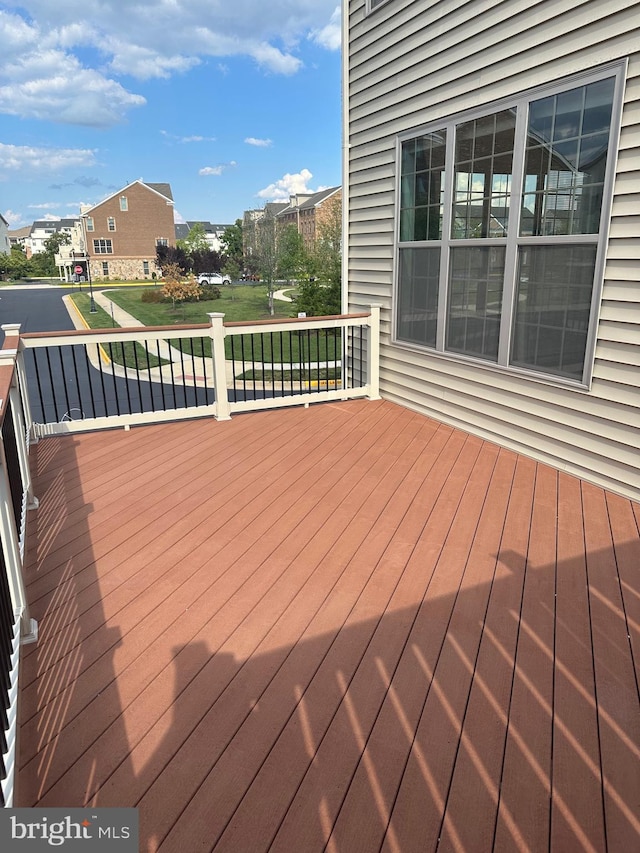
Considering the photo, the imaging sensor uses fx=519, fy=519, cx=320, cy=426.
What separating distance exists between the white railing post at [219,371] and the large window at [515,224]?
1.84 metres

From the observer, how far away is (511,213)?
12.0 feet

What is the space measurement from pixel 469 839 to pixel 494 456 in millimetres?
2897

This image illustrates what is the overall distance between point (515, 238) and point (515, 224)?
0.32 ft

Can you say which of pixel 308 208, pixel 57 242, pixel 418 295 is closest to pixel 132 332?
pixel 418 295

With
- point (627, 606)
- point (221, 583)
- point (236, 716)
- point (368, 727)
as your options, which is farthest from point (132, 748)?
point (627, 606)

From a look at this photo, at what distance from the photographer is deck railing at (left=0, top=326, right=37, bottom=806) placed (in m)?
1.38

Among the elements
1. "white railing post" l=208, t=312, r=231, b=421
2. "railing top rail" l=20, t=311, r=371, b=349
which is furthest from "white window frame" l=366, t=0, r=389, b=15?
"white railing post" l=208, t=312, r=231, b=421

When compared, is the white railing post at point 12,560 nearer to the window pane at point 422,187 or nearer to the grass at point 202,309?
the window pane at point 422,187

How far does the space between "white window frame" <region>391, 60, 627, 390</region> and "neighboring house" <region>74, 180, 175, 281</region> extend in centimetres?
4718

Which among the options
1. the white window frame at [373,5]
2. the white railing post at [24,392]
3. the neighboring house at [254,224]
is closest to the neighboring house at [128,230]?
the neighboring house at [254,224]

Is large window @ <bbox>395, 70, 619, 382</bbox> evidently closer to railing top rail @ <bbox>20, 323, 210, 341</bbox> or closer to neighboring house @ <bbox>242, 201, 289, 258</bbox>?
railing top rail @ <bbox>20, 323, 210, 341</bbox>

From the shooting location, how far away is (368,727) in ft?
5.34

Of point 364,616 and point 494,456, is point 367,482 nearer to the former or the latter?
point 494,456

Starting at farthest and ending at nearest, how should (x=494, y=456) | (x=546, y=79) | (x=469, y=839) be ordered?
(x=494, y=456) < (x=546, y=79) < (x=469, y=839)
